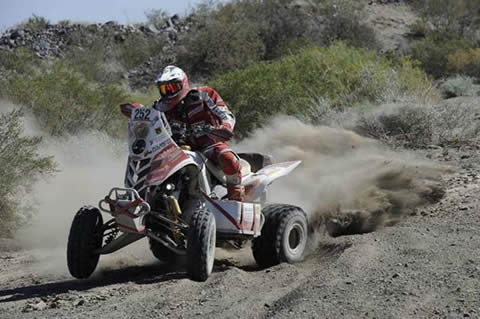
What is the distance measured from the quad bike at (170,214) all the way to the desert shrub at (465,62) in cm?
2287

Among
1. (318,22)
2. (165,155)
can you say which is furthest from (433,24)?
(165,155)

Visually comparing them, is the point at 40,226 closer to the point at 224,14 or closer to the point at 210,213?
the point at 210,213

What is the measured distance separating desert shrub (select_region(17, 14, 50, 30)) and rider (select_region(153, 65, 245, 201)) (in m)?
36.0

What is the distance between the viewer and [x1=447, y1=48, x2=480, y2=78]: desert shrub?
30.7 meters

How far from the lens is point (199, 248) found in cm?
792

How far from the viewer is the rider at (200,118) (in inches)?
350

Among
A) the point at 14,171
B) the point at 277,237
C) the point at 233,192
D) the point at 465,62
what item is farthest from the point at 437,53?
the point at 233,192

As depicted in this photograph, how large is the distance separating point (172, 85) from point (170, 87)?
3 cm

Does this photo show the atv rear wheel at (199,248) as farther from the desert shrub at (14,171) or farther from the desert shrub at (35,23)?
the desert shrub at (35,23)

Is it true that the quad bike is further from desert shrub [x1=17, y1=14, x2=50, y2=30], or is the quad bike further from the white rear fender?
desert shrub [x1=17, y1=14, x2=50, y2=30]

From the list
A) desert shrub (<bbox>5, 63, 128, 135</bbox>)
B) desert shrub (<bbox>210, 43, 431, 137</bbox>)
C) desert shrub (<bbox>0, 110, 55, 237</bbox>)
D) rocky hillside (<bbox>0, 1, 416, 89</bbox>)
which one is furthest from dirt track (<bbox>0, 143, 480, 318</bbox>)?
rocky hillside (<bbox>0, 1, 416, 89</bbox>)

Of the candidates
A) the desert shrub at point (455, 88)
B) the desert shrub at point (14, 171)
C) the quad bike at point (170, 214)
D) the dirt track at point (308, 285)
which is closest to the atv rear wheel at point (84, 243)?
the quad bike at point (170, 214)

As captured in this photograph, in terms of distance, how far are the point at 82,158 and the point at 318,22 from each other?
23756 millimetres

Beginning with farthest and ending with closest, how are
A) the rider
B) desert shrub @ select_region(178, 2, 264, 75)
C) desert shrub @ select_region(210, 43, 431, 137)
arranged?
desert shrub @ select_region(178, 2, 264, 75) → desert shrub @ select_region(210, 43, 431, 137) → the rider
